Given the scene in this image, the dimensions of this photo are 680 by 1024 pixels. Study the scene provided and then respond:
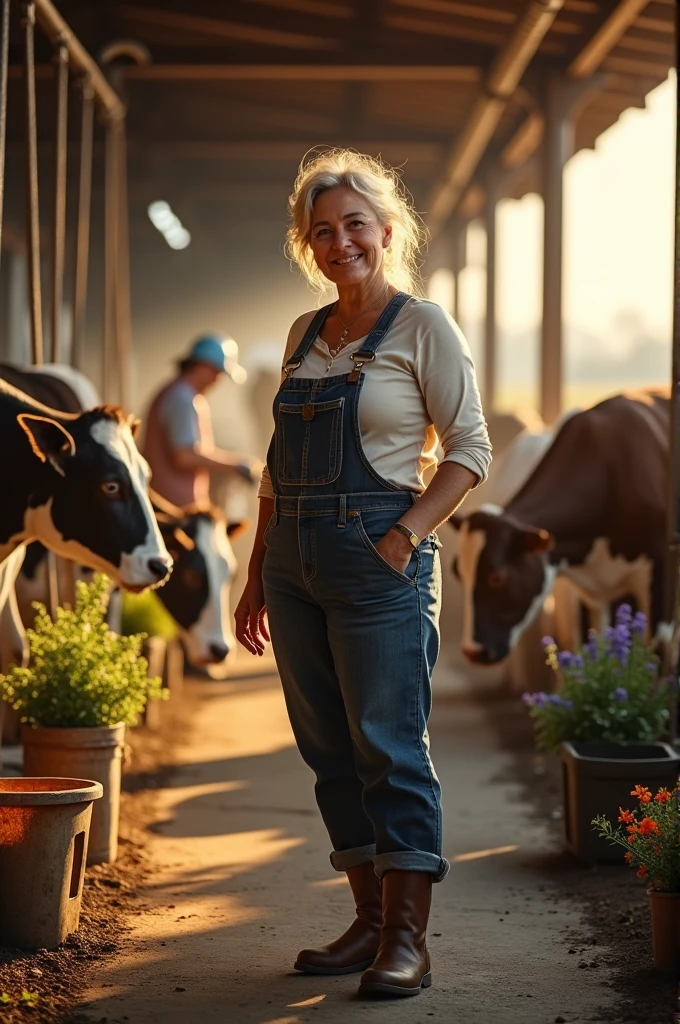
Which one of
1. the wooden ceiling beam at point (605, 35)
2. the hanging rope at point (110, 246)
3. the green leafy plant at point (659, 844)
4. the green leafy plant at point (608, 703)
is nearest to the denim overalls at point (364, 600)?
the green leafy plant at point (659, 844)

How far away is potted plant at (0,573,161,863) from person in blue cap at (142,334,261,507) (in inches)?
150

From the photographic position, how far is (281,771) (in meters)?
6.45

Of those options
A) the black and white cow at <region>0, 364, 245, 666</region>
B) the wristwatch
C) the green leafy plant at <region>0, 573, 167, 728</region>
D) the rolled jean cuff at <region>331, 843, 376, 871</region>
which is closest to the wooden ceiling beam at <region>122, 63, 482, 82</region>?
the black and white cow at <region>0, 364, 245, 666</region>

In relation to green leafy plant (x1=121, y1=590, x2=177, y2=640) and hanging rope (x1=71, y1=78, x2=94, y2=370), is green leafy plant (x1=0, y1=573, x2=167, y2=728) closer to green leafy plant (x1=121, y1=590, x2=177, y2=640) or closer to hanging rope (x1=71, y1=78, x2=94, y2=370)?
green leafy plant (x1=121, y1=590, x2=177, y2=640)

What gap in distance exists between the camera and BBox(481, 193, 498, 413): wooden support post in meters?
12.9

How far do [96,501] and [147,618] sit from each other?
3.21 meters

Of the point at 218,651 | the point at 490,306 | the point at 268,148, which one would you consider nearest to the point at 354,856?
the point at 218,651

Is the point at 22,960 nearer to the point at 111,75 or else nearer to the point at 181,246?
the point at 111,75

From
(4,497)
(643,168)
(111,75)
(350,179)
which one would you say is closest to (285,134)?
(111,75)

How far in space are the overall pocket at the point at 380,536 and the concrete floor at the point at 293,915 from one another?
2.78 ft

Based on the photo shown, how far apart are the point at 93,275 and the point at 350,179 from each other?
1452 cm

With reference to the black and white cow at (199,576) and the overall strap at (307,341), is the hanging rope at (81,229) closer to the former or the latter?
the black and white cow at (199,576)

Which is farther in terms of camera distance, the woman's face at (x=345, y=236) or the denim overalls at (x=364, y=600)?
the woman's face at (x=345, y=236)

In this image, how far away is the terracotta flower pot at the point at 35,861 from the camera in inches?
133
